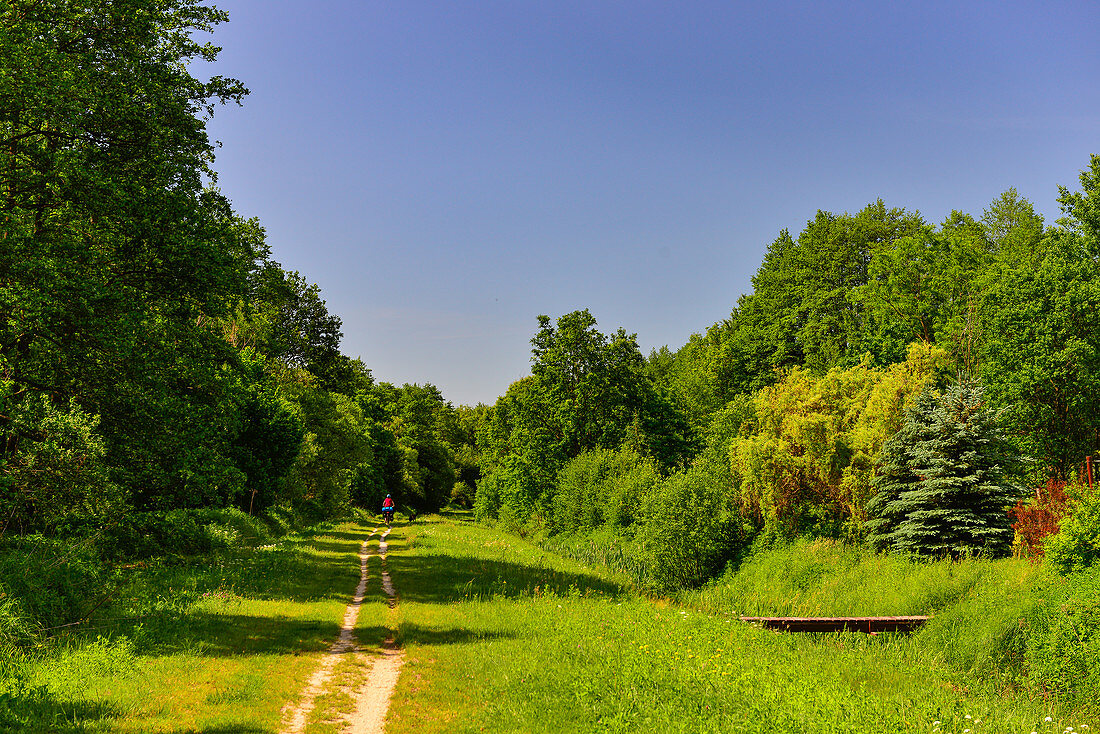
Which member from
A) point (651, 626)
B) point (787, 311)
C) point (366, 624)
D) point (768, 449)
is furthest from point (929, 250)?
point (366, 624)

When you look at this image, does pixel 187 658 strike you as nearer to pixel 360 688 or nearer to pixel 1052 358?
pixel 360 688

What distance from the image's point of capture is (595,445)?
4781 centimetres

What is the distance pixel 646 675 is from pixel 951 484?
17.4 m

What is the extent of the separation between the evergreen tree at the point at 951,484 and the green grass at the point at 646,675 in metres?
5.97

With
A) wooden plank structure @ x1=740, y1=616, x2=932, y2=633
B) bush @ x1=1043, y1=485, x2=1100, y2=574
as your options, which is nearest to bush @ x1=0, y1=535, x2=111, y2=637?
wooden plank structure @ x1=740, y1=616, x2=932, y2=633

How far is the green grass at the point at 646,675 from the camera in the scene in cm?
927

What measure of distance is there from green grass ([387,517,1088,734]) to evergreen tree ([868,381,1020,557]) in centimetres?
597

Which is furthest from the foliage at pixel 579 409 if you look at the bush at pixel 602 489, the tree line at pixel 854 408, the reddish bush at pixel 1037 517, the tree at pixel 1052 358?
the reddish bush at pixel 1037 517

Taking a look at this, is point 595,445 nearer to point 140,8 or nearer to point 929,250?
point 929,250

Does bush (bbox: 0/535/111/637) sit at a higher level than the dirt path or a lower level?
higher

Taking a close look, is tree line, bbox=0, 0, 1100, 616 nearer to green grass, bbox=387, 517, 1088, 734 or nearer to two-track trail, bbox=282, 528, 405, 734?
two-track trail, bbox=282, 528, 405, 734

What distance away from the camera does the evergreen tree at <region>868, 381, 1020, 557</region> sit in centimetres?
2267

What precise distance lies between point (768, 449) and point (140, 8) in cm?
2714

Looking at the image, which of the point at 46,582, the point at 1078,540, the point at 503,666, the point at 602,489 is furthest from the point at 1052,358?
the point at 46,582
